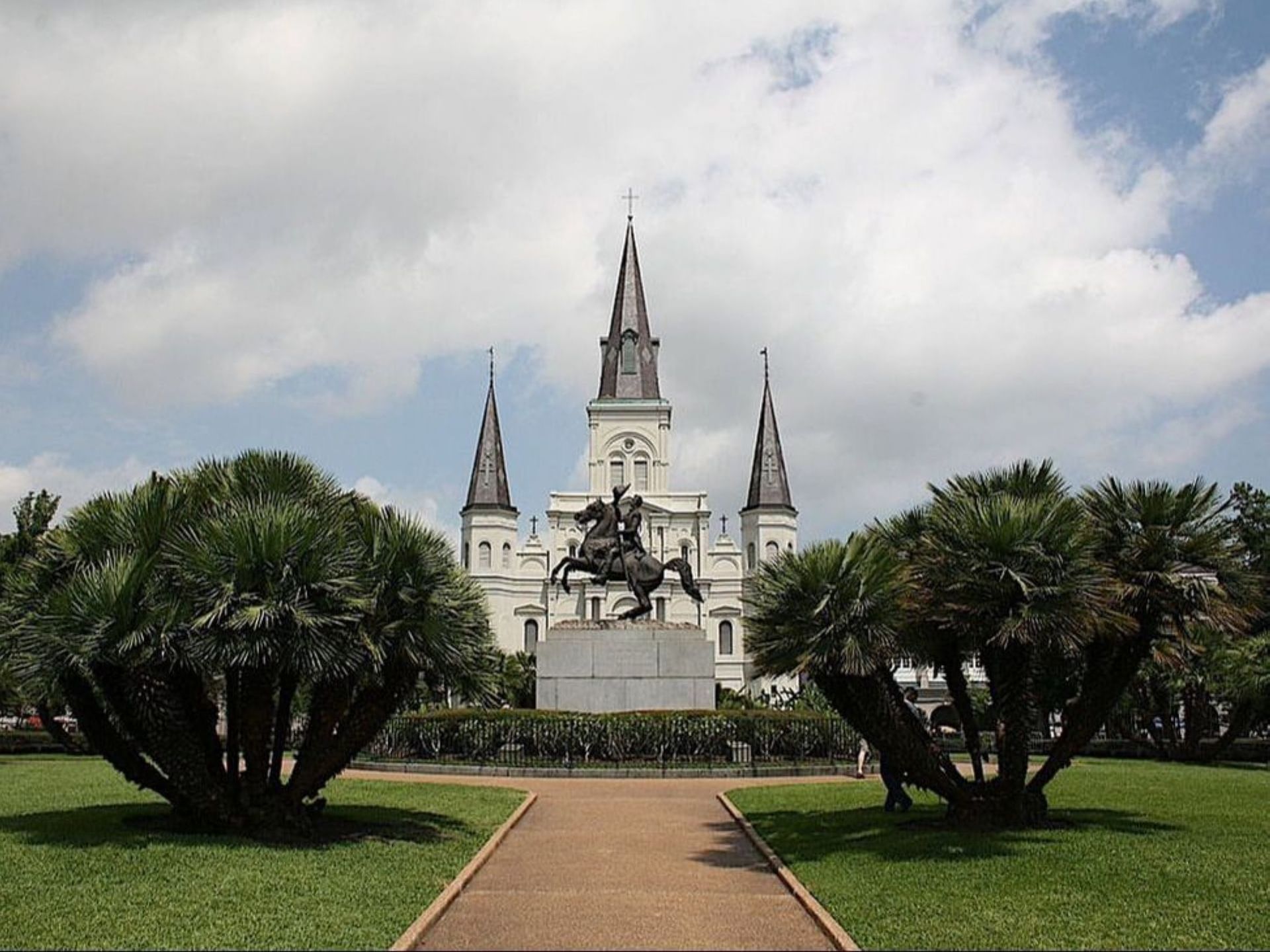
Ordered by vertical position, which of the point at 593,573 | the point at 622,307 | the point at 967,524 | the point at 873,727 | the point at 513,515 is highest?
the point at 622,307

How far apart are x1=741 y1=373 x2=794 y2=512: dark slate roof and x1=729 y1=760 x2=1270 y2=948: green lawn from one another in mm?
80042

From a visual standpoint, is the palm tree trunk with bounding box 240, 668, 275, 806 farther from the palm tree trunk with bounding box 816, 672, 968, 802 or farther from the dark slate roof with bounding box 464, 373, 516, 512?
the dark slate roof with bounding box 464, 373, 516, 512

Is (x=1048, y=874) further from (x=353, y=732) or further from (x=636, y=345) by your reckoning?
(x=636, y=345)

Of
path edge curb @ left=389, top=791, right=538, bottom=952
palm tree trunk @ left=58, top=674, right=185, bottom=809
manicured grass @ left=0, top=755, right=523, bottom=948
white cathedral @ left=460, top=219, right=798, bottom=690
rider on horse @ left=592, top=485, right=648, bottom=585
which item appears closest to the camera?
path edge curb @ left=389, top=791, right=538, bottom=952

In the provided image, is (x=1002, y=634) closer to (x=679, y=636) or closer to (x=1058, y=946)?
(x=1058, y=946)

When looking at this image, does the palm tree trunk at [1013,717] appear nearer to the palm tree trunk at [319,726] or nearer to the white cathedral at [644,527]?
the palm tree trunk at [319,726]

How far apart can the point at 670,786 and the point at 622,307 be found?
8432cm

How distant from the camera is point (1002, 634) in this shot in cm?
1270

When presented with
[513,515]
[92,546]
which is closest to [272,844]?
[92,546]

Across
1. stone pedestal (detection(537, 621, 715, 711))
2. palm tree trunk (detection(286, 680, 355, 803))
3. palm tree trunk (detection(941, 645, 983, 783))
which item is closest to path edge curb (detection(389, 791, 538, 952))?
palm tree trunk (detection(286, 680, 355, 803))

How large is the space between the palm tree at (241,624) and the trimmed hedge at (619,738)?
1066 cm

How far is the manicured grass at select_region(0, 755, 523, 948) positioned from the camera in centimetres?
908

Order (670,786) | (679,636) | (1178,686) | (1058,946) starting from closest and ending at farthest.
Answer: (1058,946) < (670,786) < (679,636) < (1178,686)

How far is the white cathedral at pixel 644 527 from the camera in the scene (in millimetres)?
97250
